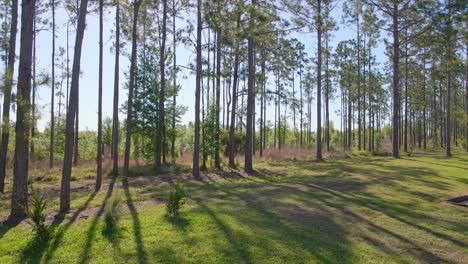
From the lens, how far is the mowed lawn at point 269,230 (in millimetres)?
5656

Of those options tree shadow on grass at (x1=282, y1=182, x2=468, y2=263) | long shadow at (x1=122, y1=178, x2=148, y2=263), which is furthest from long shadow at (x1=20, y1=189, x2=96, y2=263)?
tree shadow on grass at (x1=282, y1=182, x2=468, y2=263)

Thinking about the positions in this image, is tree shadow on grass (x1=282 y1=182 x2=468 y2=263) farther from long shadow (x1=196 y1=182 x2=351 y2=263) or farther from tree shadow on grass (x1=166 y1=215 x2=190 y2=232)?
tree shadow on grass (x1=166 y1=215 x2=190 y2=232)

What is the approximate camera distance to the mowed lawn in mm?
5656

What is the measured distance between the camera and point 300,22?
15398 mm

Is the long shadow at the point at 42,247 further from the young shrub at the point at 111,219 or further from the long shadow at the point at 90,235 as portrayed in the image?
the young shrub at the point at 111,219

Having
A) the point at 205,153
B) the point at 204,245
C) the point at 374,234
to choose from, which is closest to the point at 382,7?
the point at 205,153

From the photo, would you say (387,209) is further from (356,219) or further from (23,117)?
(23,117)

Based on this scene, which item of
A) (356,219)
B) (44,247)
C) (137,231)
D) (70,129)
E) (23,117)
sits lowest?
(44,247)

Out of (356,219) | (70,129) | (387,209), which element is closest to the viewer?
(356,219)

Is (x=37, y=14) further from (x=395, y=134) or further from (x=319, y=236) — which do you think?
(x=395, y=134)

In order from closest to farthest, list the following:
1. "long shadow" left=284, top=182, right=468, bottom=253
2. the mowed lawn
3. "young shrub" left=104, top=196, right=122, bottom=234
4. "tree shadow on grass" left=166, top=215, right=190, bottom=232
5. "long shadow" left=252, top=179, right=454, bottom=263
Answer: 1. "long shadow" left=252, top=179, right=454, bottom=263
2. the mowed lawn
3. "long shadow" left=284, top=182, right=468, bottom=253
4. "young shrub" left=104, top=196, right=122, bottom=234
5. "tree shadow on grass" left=166, top=215, right=190, bottom=232

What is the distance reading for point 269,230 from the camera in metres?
6.76

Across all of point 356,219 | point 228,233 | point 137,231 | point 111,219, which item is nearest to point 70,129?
point 111,219

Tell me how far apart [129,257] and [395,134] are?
2032cm
